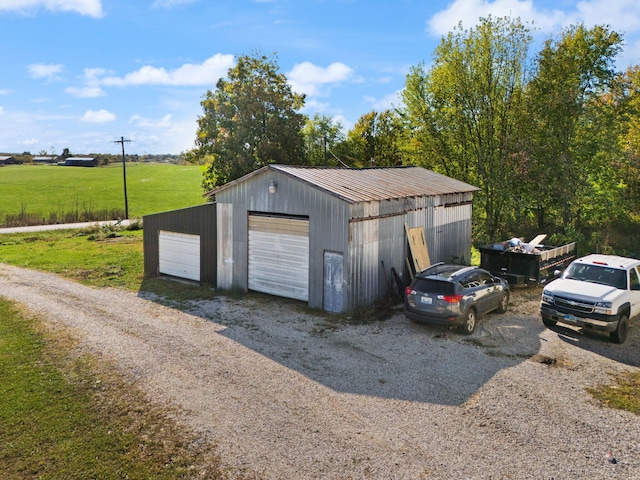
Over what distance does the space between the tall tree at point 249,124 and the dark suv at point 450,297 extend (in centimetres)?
2704

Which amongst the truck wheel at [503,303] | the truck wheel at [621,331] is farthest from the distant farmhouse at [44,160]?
the truck wheel at [621,331]

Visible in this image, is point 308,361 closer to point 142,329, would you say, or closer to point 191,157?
point 142,329

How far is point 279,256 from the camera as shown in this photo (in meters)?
16.5

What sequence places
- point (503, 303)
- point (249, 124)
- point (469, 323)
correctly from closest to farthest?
1. point (469, 323)
2. point (503, 303)
3. point (249, 124)

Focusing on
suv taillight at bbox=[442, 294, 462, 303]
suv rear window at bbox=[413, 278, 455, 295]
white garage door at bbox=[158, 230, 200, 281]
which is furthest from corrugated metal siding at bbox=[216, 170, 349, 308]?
suv taillight at bbox=[442, 294, 462, 303]

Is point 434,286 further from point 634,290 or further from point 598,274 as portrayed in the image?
point 634,290

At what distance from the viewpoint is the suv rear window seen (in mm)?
12500

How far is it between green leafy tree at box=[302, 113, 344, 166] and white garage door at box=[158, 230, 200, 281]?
1126 inches

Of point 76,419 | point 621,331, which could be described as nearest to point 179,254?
point 76,419

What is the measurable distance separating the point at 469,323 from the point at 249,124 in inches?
1182

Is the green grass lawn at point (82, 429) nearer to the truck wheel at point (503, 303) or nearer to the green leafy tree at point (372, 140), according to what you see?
the truck wheel at point (503, 303)

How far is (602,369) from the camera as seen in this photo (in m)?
10.6

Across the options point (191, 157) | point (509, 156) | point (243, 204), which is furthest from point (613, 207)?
point (191, 157)

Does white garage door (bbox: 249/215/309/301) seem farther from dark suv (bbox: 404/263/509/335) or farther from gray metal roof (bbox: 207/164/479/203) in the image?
dark suv (bbox: 404/263/509/335)
